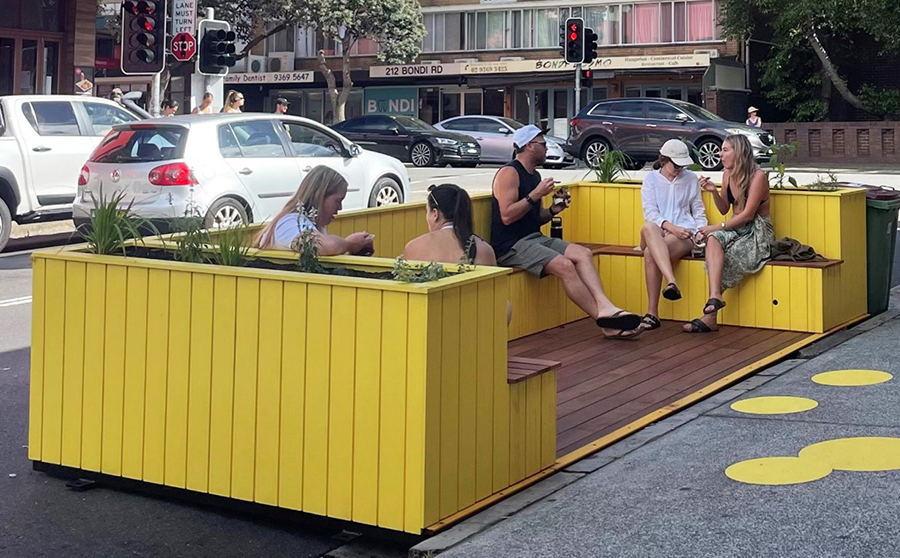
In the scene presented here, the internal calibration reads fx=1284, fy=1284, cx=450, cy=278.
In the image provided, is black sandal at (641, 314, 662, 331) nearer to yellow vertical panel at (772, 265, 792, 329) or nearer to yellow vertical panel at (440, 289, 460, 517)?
yellow vertical panel at (772, 265, 792, 329)

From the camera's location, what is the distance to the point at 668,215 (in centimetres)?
933

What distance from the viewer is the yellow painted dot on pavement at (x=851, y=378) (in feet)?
23.0

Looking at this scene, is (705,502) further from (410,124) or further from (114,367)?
(410,124)

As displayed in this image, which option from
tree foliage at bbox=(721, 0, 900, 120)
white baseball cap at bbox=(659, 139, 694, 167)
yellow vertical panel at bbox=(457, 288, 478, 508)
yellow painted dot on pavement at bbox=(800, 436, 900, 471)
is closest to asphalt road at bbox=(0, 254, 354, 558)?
yellow vertical panel at bbox=(457, 288, 478, 508)

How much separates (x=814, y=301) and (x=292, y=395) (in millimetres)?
4807

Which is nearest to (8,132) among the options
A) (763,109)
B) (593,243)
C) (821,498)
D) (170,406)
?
(593,243)

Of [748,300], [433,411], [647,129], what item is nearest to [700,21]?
[647,129]

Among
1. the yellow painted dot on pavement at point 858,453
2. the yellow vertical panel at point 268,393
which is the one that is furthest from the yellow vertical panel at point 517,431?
A: the yellow painted dot on pavement at point 858,453

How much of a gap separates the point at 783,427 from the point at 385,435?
2243 millimetres

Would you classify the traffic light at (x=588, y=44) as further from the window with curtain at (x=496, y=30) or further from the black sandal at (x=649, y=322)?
the black sandal at (x=649, y=322)

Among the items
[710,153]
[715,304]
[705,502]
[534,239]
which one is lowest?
[705,502]

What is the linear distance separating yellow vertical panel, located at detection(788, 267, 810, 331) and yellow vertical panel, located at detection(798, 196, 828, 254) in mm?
468

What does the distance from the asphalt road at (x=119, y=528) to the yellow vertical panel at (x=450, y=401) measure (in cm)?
49

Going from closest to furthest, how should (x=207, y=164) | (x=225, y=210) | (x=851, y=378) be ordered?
(x=851, y=378), (x=207, y=164), (x=225, y=210)
